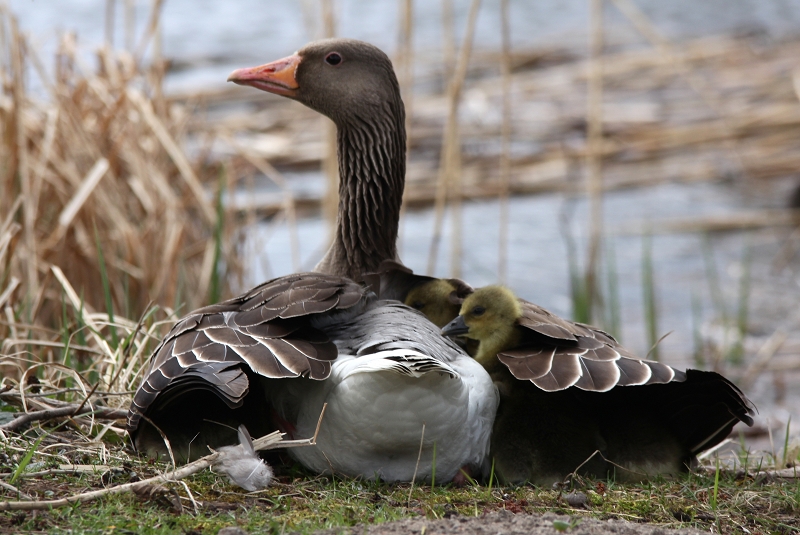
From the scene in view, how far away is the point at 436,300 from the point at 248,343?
3.92 feet

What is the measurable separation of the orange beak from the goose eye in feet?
0.48

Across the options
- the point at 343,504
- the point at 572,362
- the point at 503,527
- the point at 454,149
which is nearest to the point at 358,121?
the point at 454,149

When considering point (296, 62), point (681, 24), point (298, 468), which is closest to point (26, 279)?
point (296, 62)

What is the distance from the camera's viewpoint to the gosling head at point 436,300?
14.0 ft

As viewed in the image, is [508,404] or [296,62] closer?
[508,404]

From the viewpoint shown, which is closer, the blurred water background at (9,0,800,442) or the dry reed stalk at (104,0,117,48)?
the dry reed stalk at (104,0,117,48)

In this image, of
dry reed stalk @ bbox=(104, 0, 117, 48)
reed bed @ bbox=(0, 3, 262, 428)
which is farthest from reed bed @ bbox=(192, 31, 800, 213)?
reed bed @ bbox=(0, 3, 262, 428)

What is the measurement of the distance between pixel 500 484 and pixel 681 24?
59.4 feet

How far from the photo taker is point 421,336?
3.54 meters

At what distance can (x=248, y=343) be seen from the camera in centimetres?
332

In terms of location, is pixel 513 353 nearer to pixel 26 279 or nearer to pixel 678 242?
pixel 26 279

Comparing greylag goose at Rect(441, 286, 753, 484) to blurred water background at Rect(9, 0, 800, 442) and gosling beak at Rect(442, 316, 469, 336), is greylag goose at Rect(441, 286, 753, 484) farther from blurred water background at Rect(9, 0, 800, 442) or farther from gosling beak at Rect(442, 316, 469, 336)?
blurred water background at Rect(9, 0, 800, 442)

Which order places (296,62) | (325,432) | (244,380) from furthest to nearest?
1. (296,62)
2. (325,432)
3. (244,380)

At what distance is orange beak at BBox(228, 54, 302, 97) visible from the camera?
15.9 feet
